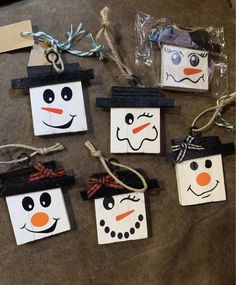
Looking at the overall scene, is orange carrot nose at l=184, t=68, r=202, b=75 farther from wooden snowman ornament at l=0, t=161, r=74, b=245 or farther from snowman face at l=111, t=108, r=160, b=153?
wooden snowman ornament at l=0, t=161, r=74, b=245

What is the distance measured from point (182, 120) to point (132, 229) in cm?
24

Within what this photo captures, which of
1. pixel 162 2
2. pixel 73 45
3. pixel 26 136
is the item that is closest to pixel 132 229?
pixel 26 136

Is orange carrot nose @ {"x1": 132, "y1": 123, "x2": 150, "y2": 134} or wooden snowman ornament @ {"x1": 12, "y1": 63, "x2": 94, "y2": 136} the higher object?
wooden snowman ornament @ {"x1": 12, "y1": 63, "x2": 94, "y2": 136}

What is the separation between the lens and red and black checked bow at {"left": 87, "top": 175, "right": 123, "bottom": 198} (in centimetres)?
74

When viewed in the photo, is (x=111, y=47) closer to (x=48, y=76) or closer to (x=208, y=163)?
(x=48, y=76)

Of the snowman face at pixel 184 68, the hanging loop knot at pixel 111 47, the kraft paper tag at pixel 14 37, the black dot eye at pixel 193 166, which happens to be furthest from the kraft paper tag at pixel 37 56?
the black dot eye at pixel 193 166

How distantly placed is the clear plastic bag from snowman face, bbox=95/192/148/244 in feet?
0.78

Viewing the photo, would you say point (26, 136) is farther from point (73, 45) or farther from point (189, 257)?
point (189, 257)

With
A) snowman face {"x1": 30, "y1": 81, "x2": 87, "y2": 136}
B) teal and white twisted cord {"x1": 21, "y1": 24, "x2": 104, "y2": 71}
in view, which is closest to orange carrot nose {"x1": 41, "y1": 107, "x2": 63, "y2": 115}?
snowman face {"x1": 30, "y1": 81, "x2": 87, "y2": 136}

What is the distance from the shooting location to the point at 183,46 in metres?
0.83

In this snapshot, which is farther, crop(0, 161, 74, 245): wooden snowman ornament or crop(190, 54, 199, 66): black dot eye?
crop(190, 54, 199, 66): black dot eye

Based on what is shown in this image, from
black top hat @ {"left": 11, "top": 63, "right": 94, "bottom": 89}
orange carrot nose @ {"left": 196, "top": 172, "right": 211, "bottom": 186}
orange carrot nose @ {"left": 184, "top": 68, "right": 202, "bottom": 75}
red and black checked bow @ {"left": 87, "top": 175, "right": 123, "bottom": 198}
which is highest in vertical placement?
→ black top hat @ {"left": 11, "top": 63, "right": 94, "bottom": 89}

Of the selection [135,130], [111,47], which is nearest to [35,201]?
[135,130]

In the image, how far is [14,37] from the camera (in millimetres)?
772
